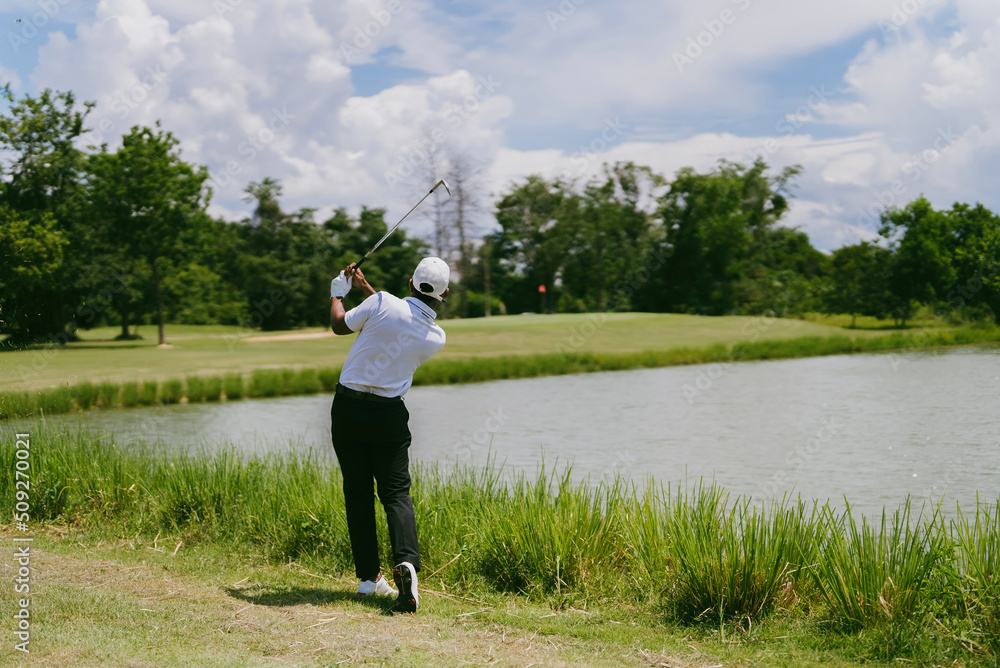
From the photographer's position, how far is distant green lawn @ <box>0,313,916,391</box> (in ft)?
100

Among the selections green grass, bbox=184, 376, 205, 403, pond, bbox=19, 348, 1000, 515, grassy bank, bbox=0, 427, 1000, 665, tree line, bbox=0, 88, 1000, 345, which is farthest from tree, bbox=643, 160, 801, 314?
grassy bank, bbox=0, 427, 1000, 665

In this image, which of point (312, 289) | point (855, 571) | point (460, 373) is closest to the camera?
point (855, 571)

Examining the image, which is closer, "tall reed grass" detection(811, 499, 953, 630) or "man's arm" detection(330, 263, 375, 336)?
"tall reed grass" detection(811, 499, 953, 630)

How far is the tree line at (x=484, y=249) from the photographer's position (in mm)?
40438

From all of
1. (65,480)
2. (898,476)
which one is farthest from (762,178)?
(65,480)

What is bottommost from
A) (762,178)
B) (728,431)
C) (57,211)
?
(728,431)

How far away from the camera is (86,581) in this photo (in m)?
5.47

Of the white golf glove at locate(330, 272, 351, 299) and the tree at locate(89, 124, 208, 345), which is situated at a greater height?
the tree at locate(89, 124, 208, 345)

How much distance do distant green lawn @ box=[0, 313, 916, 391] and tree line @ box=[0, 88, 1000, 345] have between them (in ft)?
9.02

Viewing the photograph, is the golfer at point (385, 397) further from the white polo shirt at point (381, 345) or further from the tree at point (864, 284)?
the tree at point (864, 284)

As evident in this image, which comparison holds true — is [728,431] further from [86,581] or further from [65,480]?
[86,581]

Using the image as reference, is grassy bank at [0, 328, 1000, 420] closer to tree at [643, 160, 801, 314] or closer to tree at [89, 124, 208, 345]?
tree at [89, 124, 208, 345]

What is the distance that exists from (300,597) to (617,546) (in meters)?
2.24

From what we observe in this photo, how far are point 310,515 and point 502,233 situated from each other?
72585 millimetres
